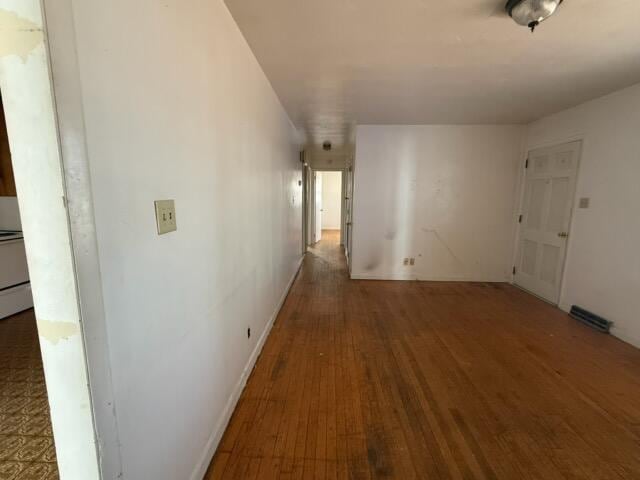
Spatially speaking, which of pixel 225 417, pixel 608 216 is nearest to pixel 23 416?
pixel 225 417

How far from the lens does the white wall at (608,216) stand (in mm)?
2592

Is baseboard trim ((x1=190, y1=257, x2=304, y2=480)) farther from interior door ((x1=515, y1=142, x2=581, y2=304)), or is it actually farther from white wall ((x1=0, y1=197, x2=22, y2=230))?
interior door ((x1=515, y1=142, x2=581, y2=304))

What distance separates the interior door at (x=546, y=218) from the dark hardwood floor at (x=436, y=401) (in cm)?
65

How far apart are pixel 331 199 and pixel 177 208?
919 centimetres

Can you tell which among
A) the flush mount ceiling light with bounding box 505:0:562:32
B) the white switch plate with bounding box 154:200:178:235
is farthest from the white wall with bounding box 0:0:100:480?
the flush mount ceiling light with bounding box 505:0:562:32

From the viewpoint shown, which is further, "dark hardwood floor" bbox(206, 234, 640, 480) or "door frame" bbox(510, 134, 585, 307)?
"door frame" bbox(510, 134, 585, 307)

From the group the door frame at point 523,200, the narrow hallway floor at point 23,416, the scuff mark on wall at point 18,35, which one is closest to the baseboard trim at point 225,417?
the narrow hallway floor at point 23,416

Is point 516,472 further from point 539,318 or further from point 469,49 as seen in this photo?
point 469,49

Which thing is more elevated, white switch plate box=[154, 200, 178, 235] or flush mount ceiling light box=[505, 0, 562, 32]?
flush mount ceiling light box=[505, 0, 562, 32]

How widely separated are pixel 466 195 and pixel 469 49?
266 cm

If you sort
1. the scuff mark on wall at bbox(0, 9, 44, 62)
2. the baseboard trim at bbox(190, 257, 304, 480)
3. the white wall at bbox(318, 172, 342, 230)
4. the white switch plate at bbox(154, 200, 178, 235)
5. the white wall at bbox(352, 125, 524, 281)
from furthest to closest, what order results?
the white wall at bbox(318, 172, 342, 230), the white wall at bbox(352, 125, 524, 281), the baseboard trim at bbox(190, 257, 304, 480), the white switch plate at bbox(154, 200, 178, 235), the scuff mark on wall at bbox(0, 9, 44, 62)

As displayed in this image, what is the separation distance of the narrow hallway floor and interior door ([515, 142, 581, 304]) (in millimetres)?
4814

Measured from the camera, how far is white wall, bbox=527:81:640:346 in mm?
2592

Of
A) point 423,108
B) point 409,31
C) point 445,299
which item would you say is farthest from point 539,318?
point 409,31
